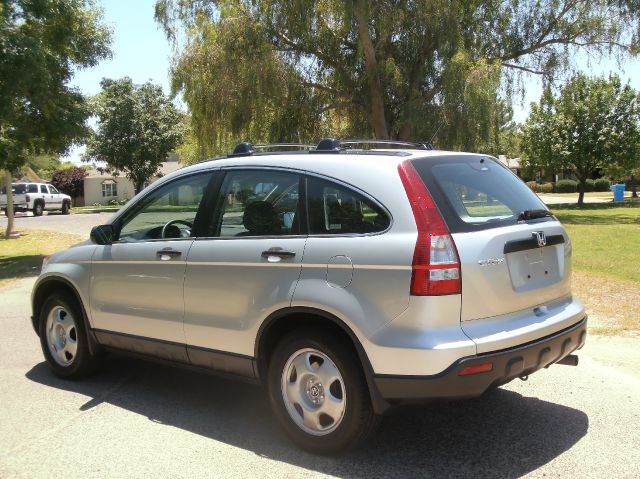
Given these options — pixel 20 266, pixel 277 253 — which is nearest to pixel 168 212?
pixel 277 253

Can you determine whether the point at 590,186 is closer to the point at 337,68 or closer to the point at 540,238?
the point at 337,68

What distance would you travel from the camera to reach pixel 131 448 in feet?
A: 13.6

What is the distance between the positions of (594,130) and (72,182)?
4854 centimetres

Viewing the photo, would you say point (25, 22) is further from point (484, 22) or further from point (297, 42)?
point (484, 22)

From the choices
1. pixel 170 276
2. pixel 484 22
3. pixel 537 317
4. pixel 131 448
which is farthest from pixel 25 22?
pixel 484 22

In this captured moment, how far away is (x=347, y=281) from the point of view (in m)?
3.70

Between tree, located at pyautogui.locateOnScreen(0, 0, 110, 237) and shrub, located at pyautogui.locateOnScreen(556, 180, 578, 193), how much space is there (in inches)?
2152

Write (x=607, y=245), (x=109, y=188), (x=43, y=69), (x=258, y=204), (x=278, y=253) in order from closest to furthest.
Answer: (x=278, y=253) < (x=258, y=204) < (x=43, y=69) < (x=607, y=245) < (x=109, y=188)

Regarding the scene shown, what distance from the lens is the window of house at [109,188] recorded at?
63.5m

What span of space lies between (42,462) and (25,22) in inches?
489

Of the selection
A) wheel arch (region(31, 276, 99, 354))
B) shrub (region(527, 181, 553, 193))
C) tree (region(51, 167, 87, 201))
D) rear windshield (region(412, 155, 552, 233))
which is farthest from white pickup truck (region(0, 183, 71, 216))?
shrub (region(527, 181, 553, 193))

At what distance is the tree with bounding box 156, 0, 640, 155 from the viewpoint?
70.5 feet

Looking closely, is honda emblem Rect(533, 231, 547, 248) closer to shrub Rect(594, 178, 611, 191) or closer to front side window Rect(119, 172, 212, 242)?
front side window Rect(119, 172, 212, 242)

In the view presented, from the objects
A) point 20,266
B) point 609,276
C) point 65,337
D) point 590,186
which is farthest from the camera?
point 590,186
